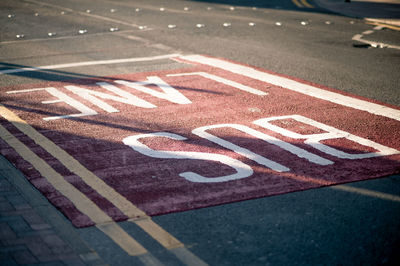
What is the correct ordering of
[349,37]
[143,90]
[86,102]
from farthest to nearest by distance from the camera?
[349,37] → [143,90] → [86,102]

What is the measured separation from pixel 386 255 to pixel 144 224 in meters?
1.96

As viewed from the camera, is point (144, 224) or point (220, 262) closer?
point (220, 262)

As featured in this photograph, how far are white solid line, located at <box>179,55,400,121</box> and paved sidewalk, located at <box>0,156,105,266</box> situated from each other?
509 cm

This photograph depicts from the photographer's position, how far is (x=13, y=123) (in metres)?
8.09

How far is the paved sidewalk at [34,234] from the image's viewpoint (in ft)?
14.2

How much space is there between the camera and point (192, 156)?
6.59 m

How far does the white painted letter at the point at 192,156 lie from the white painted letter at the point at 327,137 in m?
1.12

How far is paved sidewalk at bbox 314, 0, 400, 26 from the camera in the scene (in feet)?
67.3

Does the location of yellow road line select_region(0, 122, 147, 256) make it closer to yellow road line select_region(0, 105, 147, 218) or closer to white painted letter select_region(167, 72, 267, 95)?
yellow road line select_region(0, 105, 147, 218)

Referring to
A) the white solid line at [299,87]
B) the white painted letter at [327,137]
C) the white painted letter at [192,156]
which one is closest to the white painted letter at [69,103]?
the white painted letter at [192,156]

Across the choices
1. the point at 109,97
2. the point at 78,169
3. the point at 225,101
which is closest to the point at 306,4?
the point at 225,101

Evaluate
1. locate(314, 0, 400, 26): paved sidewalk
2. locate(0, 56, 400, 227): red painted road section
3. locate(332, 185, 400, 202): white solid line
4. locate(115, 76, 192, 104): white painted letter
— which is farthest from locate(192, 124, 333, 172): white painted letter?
locate(314, 0, 400, 26): paved sidewalk

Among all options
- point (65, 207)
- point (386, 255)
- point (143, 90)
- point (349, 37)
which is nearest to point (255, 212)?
point (386, 255)

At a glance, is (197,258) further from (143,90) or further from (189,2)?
(189,2)
